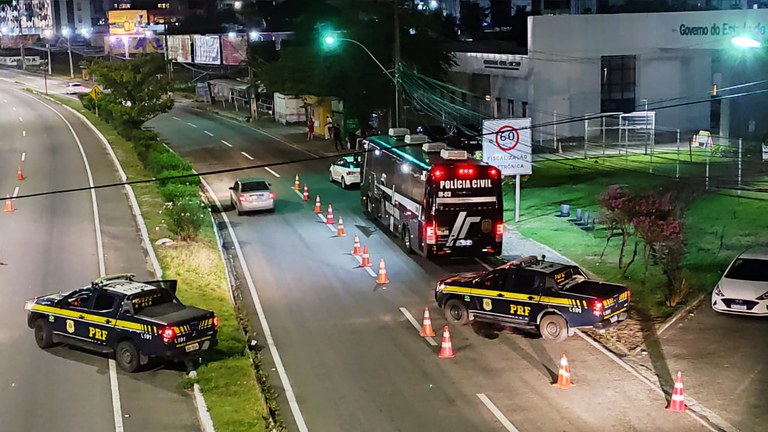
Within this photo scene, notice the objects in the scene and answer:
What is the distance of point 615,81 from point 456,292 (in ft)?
125

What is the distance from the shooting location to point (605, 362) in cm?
1852

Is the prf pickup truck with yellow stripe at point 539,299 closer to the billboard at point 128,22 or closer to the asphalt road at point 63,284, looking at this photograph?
the asphalt road at point 63,284

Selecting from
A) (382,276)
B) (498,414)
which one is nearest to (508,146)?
(382,276)

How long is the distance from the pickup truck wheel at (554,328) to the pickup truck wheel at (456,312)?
1.91m

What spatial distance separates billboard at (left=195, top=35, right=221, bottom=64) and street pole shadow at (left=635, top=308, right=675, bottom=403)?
79.5 meters

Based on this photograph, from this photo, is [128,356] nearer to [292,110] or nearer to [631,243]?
[631,243]

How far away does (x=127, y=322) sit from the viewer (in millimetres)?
17953

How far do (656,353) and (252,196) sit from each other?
2003 centimetres

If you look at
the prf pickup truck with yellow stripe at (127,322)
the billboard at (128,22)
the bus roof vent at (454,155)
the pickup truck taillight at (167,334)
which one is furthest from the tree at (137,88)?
the billboard at (128,22)

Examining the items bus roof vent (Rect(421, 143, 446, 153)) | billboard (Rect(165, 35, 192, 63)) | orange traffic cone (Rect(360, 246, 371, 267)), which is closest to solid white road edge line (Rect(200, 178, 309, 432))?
orange traffic cone (Rect(360, 246, 371, 267))

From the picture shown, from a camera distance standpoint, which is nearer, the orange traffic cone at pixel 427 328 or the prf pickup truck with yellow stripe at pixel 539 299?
the prf pickup truck with yellow stripe at pixel 539 299

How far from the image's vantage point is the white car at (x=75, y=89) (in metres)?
98.6

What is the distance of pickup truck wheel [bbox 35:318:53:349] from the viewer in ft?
63.7

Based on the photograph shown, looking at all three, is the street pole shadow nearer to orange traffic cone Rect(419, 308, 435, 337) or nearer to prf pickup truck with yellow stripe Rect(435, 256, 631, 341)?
prf pickup truck with yellow stripe Rect(435, 256, 631, 341)
